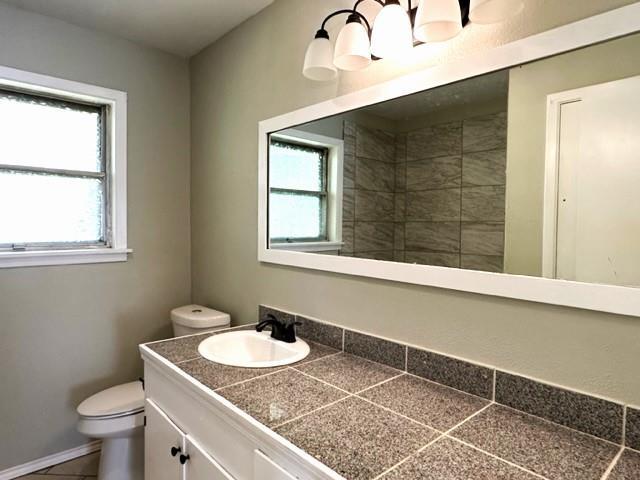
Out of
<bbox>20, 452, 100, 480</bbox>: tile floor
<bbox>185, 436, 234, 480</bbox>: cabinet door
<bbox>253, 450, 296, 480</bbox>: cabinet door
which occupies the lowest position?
<bbox>20, 452, 100, 480</bbox>: tile floor

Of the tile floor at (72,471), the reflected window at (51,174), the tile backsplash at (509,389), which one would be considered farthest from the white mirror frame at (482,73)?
the tile floor at (72,471)

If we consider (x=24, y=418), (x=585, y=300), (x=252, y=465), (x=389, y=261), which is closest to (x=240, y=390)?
(x=252, y=465)

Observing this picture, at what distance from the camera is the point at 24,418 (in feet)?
6.60

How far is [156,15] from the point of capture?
2000 mm

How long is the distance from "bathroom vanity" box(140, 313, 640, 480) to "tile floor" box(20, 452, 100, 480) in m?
0.91

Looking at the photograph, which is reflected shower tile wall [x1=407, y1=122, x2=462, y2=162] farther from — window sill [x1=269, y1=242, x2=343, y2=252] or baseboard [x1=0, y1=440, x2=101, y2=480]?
baseboard [x1=0, y1=440, x2=101, y2=480]

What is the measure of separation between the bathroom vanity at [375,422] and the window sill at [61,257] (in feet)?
3.23

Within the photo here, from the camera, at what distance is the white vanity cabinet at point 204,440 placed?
0.90 meters

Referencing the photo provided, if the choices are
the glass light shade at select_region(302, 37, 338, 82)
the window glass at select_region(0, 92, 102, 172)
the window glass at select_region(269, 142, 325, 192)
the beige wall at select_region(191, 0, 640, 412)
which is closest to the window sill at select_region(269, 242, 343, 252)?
the beige wall at select_region(191, 0, 640, 412)

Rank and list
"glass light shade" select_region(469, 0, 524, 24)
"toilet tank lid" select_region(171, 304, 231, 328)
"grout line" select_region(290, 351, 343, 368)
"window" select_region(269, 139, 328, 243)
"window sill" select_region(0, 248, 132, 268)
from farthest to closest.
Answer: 1. "toilet tank lid" select_region(171, 304, 231, 328)
2. "window sill" select_region(0, 248, 132, 268)
3. "window" select_region(269, 139, 328, 243)
4. "grout line" select_region(290, 351, 343, 368)
5. "glass light shade" select_region(469, 0, 524, 24)

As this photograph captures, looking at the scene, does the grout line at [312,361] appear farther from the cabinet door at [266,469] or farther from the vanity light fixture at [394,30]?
the vanity light fixture at [394,30]

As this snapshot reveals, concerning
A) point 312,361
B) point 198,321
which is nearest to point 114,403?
point 198,321

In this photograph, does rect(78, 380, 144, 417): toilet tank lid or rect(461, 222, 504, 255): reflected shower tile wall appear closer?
rect(461, 222, 504, 255): reflected shower tile wall

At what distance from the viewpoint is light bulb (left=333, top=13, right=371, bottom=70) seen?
1.32 meters
